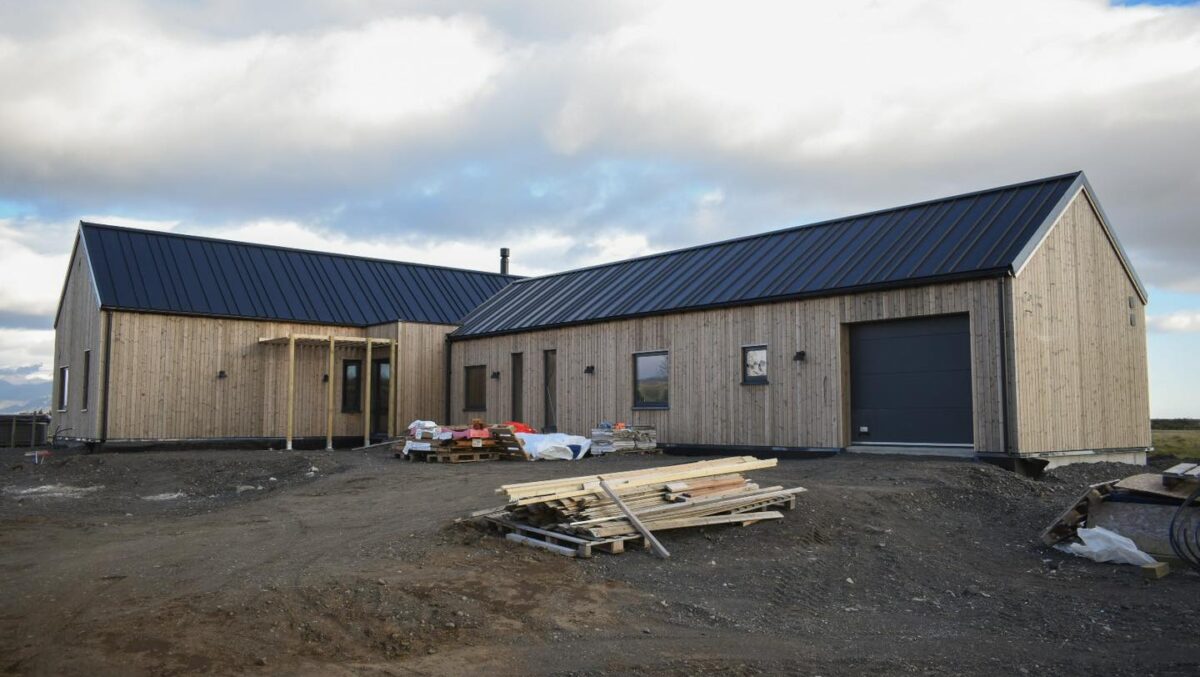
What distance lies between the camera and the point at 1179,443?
23.5 metres

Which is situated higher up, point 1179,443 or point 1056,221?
point 1056,221

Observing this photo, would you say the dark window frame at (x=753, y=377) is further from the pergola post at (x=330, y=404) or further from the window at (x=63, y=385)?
the window at (x=63, y=385)

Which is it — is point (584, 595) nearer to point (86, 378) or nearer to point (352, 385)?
point (352, 385)

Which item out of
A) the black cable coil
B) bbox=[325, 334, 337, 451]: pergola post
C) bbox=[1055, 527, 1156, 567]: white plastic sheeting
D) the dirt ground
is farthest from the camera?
bbox=[325, 334, 337, 451]: pergola post

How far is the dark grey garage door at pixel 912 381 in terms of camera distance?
15.1m

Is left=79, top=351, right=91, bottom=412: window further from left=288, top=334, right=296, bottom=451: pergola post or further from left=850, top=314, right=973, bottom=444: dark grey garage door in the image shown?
left=850, top=314, right=973, bottom=444: dark grey garage door

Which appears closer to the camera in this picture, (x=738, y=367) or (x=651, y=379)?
(x=738, y=367)

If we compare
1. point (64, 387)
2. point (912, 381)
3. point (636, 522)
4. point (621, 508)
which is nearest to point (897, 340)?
point (912, 381)

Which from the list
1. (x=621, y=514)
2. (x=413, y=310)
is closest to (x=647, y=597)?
(x=621, y=514)

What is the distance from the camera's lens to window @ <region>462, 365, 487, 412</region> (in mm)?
24391

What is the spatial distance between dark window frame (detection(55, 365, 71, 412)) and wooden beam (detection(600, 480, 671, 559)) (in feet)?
66.6

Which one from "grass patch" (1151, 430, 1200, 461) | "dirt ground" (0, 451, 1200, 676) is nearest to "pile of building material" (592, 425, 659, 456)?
"dirt ground" (0, 451, 1200, 676)

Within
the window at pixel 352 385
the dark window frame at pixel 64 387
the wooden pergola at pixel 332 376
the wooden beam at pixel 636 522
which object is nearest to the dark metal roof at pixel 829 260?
the wooden pergola at pixel 332 376

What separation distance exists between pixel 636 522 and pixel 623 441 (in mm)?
9716
